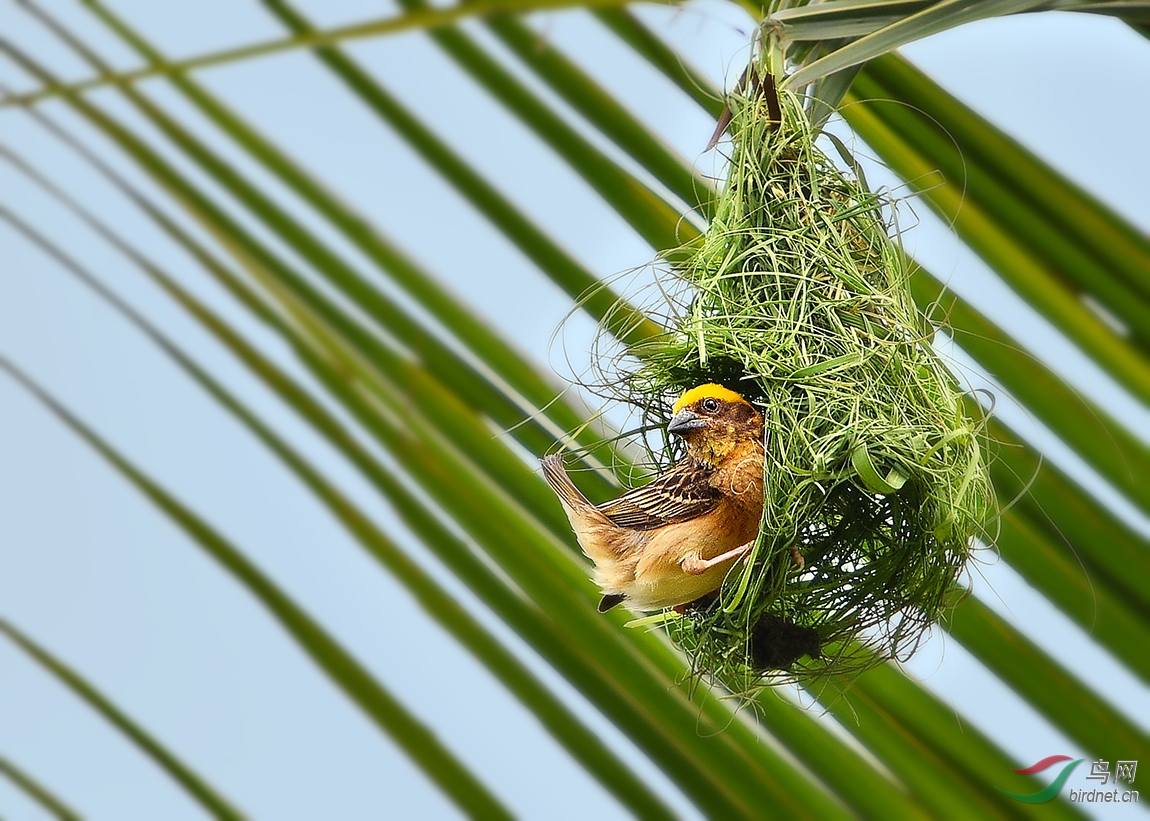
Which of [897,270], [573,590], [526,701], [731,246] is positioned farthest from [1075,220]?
[526,701]

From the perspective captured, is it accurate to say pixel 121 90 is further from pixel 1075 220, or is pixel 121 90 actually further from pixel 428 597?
pixel 1075 220

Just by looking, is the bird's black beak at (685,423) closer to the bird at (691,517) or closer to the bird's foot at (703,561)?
the bird at (691,517)

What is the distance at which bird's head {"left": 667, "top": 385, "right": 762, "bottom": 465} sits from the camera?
0.90m

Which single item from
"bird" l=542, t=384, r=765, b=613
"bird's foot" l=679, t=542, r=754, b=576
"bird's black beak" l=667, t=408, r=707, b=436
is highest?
"bird's black beak" l=667, t=408, r=707, b=436

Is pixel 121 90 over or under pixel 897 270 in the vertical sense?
over

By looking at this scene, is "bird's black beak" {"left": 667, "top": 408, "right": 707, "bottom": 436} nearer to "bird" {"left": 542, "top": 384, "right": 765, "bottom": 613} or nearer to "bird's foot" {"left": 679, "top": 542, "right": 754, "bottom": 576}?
"bird" {"left": 542, "top": 384, "right": 765, "bottom": 613}

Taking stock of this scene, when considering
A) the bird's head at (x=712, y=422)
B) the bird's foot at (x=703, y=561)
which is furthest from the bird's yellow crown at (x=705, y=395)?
the bird's foot at (x=703, y=561)

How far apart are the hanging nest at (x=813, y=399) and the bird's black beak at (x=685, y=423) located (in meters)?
0.05

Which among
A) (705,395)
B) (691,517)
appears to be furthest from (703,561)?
(705,395)

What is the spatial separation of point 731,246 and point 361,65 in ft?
2.04

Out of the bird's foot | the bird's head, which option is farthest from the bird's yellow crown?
the bird's foot

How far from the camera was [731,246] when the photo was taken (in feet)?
3.25

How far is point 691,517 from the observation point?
93 cm

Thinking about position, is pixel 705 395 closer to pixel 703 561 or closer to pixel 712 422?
pixel 712 422
